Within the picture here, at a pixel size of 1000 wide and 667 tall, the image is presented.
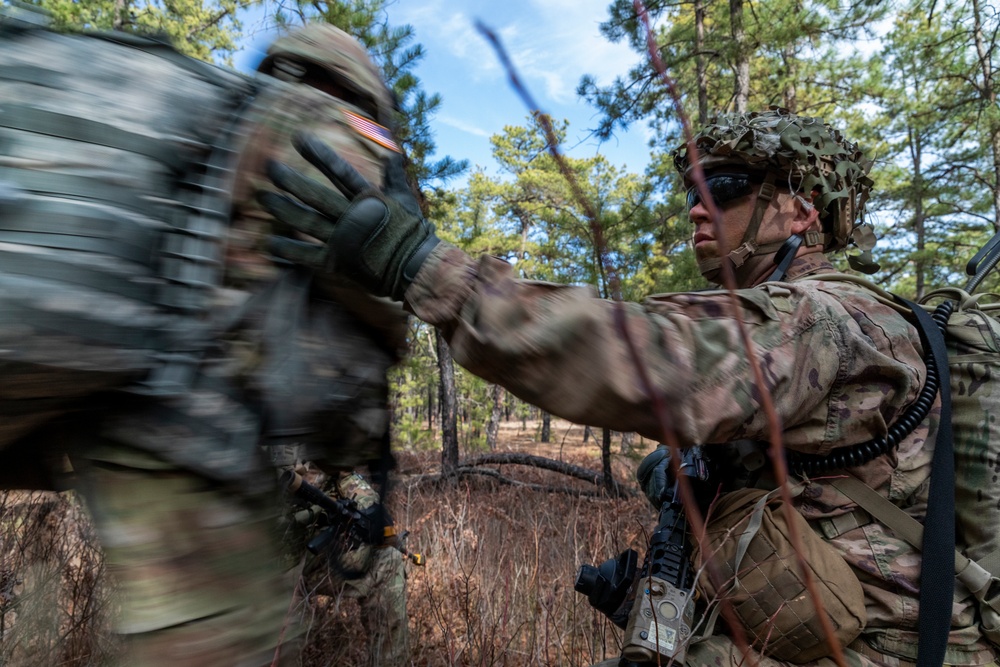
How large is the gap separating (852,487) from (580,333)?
3.18 ft

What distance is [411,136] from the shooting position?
5.95 metres

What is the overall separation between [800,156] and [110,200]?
6.51ft

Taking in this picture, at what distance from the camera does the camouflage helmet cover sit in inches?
50.9

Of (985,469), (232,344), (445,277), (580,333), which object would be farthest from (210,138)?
(985,469)

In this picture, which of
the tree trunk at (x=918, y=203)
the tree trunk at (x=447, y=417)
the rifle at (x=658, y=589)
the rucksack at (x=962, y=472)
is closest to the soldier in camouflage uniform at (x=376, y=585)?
the rifle at (x=658, y=589)

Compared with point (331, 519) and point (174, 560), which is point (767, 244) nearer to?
point (174, 560)

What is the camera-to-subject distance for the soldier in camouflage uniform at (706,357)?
3.25ft

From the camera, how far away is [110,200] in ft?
2.94

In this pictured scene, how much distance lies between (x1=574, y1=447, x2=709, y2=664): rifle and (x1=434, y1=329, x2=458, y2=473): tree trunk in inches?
210

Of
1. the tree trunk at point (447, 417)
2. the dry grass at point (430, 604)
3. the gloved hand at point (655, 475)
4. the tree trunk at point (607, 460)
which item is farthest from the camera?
the tree trunk at point (447, 417)

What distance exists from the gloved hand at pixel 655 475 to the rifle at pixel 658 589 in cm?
28

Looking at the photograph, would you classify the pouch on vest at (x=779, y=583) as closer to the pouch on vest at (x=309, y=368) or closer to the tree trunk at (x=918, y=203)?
the pouch on vest at (x=309, y=368)

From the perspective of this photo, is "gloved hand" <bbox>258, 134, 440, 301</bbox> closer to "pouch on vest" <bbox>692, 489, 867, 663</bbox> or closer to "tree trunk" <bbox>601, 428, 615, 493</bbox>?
"pouch on vest" <bbox>692, 489, 867, 663</bbox>

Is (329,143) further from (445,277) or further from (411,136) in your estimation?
(411,136)
